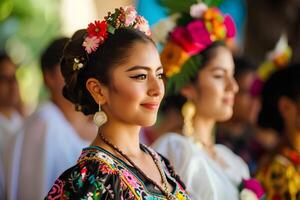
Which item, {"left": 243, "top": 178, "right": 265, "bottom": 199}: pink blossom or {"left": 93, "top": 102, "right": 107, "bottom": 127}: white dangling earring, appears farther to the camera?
{"left": 243, "top": 178, "right": 265, "bottom": 199}: pink blossom

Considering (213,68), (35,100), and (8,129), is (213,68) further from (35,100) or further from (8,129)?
(35,100)

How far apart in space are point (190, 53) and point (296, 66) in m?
0.84

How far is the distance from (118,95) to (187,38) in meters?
0.92

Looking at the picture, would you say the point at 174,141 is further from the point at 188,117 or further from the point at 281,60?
the point at 281,60

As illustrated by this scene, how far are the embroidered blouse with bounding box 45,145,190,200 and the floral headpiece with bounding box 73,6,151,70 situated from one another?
34 cm

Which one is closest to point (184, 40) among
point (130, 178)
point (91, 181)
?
point (130, 178)

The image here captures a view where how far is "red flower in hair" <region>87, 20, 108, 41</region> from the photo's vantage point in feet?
7.82

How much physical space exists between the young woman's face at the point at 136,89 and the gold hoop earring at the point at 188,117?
0.90m

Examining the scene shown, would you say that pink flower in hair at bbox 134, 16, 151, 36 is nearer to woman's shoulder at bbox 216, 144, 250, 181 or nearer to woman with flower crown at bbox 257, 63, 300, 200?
woman's shoulder at bbox 216, 144, 250, 181

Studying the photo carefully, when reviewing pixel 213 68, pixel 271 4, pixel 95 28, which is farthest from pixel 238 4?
pixel 95 28

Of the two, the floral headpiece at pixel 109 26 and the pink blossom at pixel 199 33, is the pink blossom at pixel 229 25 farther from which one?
the floral headpiece at pixel 109 26

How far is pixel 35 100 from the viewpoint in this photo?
24.0 feet

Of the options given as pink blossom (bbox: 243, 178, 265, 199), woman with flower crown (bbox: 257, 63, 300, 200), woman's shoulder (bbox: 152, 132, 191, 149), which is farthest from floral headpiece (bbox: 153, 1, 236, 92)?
woman with flower crown (bbox: 257, 63, 300, 200)

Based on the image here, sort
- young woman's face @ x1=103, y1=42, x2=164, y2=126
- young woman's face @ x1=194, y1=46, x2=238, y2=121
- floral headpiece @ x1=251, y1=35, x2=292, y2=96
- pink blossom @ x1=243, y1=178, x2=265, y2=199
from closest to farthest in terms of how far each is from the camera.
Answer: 1. young woman's face @ x1=103, y1=42, x2=164, y2=126
2. pink blossom @ x1=243, y1=178, x2=265, y2=199
3. young woman's face @ x1=194, y1=46, x2=238, y2=121
4. floral headpiece @ x1=251, y1=35, x2=292, y2=96
